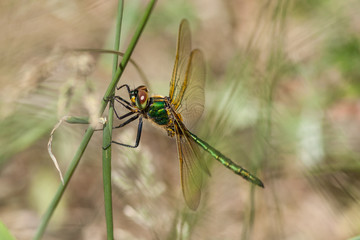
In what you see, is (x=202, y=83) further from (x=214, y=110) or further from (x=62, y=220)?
(x=62, y=220)

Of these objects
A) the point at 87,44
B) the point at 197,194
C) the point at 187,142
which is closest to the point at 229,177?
the point at 187,142

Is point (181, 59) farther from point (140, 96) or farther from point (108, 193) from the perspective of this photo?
point (108, 193)

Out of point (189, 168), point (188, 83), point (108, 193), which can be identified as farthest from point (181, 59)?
point (108, 193)

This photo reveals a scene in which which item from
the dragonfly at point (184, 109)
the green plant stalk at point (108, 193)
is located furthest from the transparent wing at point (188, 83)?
the green plant stalk at point (108, 193)

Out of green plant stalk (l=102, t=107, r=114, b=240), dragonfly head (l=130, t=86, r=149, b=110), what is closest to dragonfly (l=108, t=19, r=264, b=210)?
dragonfly head (l=130, t=86, r=149, b=110)

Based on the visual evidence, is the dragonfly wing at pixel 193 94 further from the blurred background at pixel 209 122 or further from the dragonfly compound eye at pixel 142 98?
the dragonfly compound eye at pixel 142 98

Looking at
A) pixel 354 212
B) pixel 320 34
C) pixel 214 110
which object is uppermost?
pixel 320 34

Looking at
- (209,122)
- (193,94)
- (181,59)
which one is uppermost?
(181,59)
